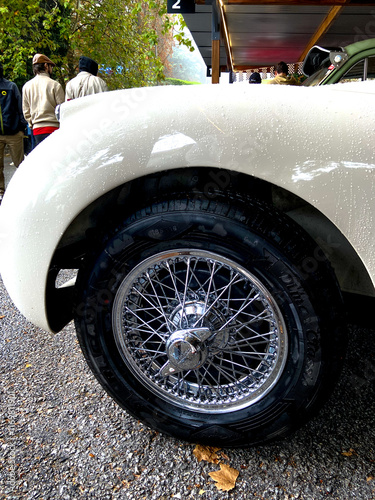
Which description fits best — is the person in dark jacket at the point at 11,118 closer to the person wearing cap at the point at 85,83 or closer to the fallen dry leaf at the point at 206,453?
the person wearing cap at the point at 85,83

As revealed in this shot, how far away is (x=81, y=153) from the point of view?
1382 mm

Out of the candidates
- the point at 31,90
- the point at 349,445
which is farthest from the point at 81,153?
the point at 31,90

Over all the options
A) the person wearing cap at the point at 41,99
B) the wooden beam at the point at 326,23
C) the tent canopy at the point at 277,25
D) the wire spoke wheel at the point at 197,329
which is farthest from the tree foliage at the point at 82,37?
the wire spoke wheel at the point at 197,329

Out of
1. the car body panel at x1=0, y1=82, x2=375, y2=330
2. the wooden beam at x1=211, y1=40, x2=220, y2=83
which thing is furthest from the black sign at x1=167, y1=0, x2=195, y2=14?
the car body panel at x1=0, y1=82, x2=375, y2=330

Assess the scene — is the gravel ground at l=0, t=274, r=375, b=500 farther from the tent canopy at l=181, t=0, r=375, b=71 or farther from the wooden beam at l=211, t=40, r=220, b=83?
the wooden beam at l=211, t=40, r=220, b=83

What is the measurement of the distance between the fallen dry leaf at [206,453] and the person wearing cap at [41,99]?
557 cm

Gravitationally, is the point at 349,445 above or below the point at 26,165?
below

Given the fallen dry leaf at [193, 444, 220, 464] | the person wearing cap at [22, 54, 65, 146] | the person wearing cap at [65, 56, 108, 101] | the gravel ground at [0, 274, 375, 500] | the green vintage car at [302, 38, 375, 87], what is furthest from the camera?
the person wearing cap at [22, 54, 65, 146]

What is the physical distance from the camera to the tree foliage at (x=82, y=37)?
36.7 feet

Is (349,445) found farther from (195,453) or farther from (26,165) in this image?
(26,165)

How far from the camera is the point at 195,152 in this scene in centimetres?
129

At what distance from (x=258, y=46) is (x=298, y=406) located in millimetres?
13088

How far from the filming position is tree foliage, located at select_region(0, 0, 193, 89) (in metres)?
11.2

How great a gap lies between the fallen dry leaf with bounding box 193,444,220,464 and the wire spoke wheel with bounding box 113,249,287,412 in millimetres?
178
